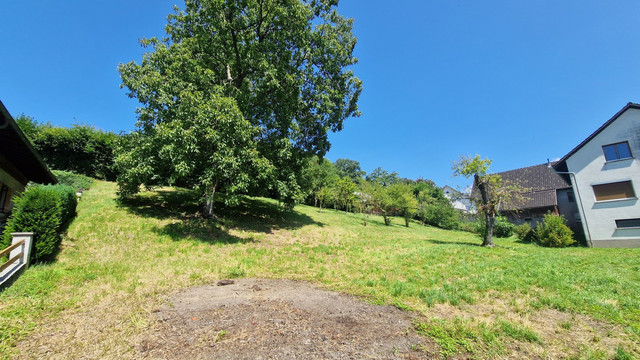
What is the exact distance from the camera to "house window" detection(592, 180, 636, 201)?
16.7m

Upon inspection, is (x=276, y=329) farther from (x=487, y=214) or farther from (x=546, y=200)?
(x=546, y=200)

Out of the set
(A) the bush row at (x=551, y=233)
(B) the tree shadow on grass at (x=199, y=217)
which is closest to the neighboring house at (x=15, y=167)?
(B) the tree shadow on grass at (x=199, y=217)

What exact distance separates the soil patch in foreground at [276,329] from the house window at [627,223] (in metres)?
22.4

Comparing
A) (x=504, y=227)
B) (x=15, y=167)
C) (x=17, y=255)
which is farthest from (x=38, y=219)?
(x=504, y=227)

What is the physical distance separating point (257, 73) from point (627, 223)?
27297 millimetres

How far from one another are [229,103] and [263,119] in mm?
4127

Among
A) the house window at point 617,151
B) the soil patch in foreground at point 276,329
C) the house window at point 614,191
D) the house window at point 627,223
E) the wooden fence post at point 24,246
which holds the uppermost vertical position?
the house window at point 617,151

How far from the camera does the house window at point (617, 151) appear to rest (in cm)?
1689

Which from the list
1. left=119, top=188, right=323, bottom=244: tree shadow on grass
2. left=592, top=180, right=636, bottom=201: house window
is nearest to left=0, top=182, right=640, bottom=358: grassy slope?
left=119, top=188, right=323, bottom=244: tree shadow on grass

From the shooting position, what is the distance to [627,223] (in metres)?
16.4

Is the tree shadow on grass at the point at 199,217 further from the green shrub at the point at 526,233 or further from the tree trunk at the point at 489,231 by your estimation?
the green shrub at the point at 526,233

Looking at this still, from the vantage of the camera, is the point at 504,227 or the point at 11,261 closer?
the point at 11,261

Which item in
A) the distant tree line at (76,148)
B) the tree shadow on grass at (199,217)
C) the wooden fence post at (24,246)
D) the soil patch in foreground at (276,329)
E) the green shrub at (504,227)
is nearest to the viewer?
the soil patch in foreground at (276,329)

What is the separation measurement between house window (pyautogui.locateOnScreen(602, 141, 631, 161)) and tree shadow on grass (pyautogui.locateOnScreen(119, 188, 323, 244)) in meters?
23.6
